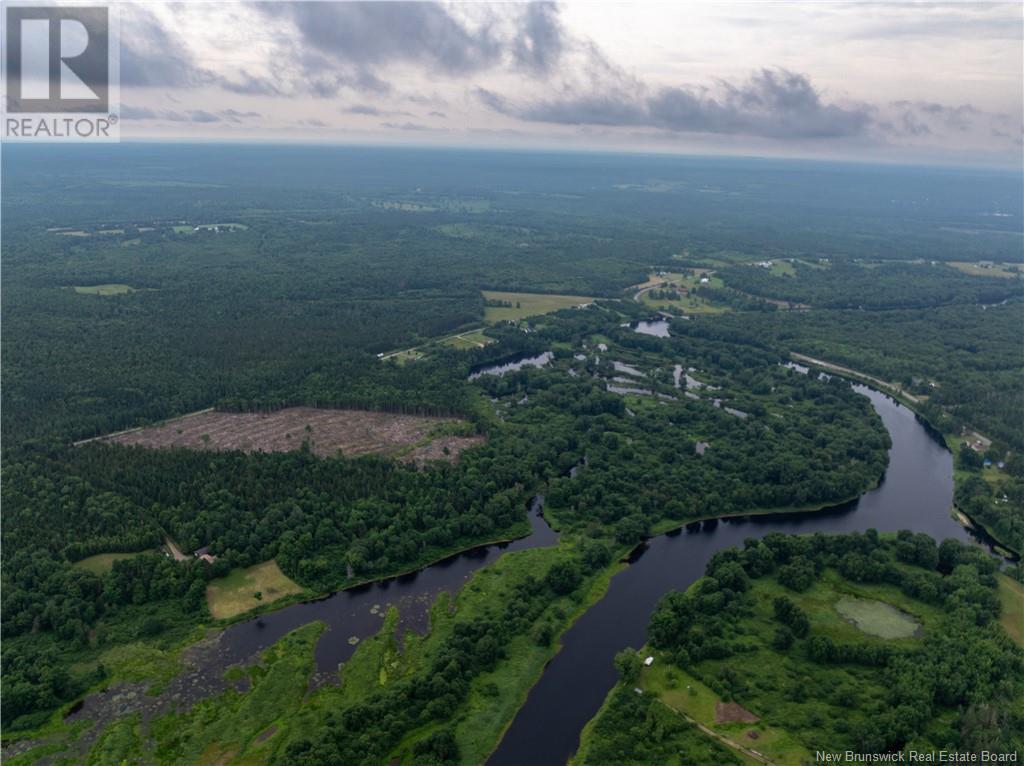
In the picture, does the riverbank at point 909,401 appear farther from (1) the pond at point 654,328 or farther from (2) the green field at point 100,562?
(2) the green field at point 100,562

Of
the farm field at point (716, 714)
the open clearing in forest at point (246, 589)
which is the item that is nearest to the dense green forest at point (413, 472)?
the open clearing in forest at point (246, 589)

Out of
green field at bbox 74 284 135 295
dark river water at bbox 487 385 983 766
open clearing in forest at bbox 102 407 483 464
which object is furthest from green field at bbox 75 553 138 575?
green field at bbox 74 284 135 295

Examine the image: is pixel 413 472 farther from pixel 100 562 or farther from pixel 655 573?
pixel 100 562

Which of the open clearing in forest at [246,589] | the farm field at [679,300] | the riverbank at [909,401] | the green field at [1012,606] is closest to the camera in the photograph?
the green field at [1012,606]

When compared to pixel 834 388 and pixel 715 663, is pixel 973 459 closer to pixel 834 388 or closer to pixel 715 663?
pixel 834 388

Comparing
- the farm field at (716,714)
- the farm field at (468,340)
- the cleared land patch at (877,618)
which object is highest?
the farm field at (468,340)

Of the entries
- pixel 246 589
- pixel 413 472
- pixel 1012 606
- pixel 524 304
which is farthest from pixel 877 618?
pixel 524 304

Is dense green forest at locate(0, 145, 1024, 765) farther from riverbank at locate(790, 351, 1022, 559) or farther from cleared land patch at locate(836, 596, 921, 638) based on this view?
cleared land patch at locate(836, 596, 921, 638)
